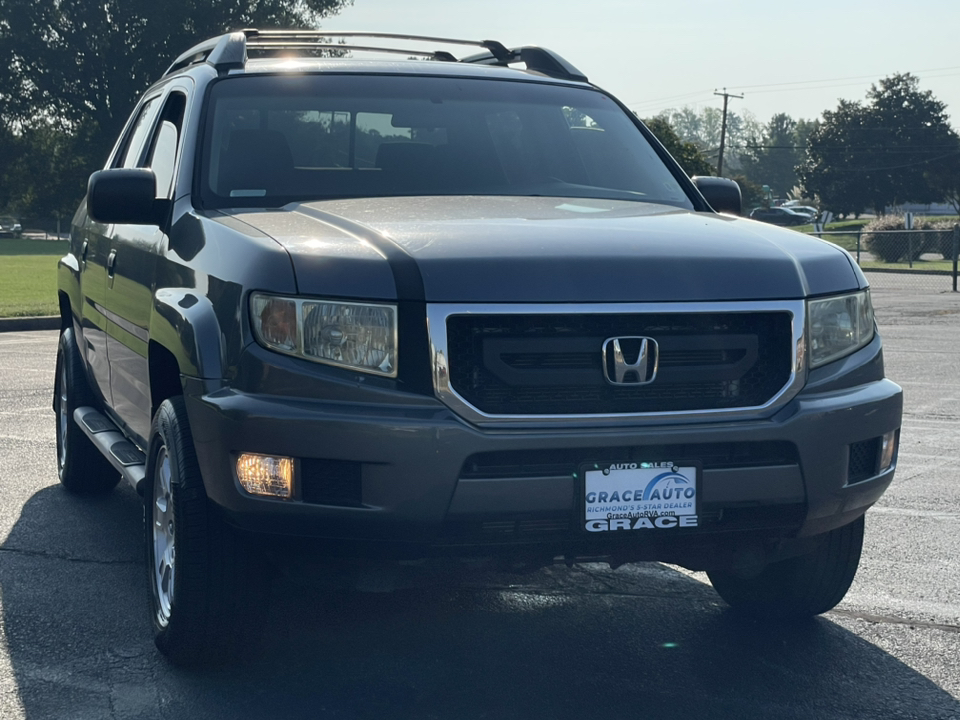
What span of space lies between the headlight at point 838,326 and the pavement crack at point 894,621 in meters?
1.10

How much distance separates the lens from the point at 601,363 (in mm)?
3496

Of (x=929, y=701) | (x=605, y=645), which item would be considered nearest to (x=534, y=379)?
(x=605, y=645)

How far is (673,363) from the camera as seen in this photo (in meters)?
3.57

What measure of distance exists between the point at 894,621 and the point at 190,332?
2.59 m

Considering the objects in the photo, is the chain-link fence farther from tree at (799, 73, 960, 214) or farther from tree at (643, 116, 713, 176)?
tree at (799, 73, 960, 214)

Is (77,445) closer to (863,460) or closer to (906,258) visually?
(863,460)

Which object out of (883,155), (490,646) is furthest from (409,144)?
(883,155)

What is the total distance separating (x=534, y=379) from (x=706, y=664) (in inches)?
47.6

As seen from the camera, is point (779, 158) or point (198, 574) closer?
point (198, 574)

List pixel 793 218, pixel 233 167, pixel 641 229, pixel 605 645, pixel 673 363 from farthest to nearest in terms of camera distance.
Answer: pixel 793 218, pixel 233 167, pixel 605 645, pixel 641 229, pixel 673 363

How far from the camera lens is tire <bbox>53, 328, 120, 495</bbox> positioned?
627 centimetres

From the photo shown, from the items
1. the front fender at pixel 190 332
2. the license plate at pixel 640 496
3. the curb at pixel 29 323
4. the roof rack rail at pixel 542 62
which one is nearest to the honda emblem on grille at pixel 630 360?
the license plate at pixel 640 496

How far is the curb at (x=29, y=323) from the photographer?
54.7 feet

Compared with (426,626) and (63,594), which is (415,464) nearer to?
(426,626)
